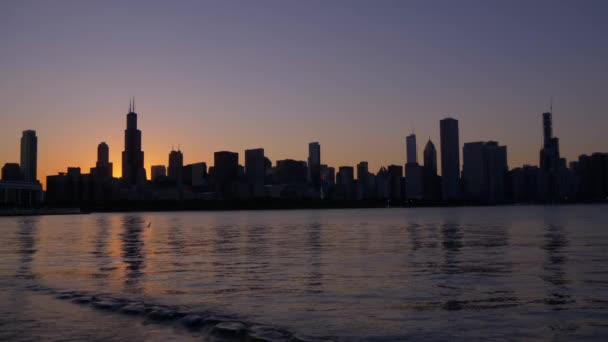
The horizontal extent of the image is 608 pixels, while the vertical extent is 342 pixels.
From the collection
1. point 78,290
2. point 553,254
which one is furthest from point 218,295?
point 553,254

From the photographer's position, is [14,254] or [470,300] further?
[14,254]

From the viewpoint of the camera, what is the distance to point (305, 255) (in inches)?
1964

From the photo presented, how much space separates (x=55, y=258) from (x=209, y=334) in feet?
110

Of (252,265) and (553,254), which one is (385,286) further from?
(553,254)

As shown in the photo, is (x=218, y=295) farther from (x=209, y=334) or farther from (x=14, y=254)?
(x=14, y=254)

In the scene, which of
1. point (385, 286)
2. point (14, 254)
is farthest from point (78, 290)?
point (14, 254)

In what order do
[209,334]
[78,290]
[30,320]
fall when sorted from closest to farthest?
[209,334], [30,320], [78,290]

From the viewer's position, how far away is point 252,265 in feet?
136

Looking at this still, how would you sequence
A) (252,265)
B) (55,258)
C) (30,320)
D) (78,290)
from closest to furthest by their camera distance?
1. (30,320)
2. (78,290)
3. (252,265)
4. (55,258)

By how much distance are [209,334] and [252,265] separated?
74.1 ft

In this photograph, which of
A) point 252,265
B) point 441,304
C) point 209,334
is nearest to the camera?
point 209,334

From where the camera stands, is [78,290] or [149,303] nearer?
[149,303]

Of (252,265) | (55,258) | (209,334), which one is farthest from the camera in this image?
(55,258)

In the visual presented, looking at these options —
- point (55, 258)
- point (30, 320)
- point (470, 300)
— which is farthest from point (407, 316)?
point (55, 258)
